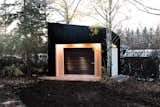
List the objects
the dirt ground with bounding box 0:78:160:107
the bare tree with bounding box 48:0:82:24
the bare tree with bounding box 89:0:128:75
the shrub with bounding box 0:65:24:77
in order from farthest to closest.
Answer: the bare tree with bounding box 48:0:82:24
the shrub with bounding box 0:65:24:77
the bare tree with bounding box 89:0:128:75
the dirt ground with bounding box 0:78:160:107

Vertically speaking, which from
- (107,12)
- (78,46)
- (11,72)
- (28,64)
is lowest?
(11,72)

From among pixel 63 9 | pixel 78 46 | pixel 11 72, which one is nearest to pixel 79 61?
pixel 78 46

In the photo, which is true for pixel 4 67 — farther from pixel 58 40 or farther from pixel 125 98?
pixel 125 98

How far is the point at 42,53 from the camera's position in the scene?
60.6ft

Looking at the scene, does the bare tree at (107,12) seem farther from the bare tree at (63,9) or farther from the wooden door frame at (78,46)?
the bare tree at (63,9)

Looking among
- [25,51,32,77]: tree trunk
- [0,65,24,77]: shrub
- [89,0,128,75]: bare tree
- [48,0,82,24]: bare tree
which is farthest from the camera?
[48,0,82,24]: bare tree

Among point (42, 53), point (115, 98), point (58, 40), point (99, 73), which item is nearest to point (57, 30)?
point (58, 40)

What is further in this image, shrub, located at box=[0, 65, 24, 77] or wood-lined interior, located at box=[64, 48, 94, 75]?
wood-lined interior, located at box=[64, 48, 94, 75]

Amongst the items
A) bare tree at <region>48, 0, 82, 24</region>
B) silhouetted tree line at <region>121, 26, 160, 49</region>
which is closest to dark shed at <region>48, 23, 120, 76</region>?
bare tree at <region>48, 0, 82, 24</region>

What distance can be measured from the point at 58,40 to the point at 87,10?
2912 millimetres

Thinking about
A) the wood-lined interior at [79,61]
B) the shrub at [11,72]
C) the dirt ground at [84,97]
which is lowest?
the dirt ground at [84,97]

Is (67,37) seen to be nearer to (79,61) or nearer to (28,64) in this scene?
(79,61)

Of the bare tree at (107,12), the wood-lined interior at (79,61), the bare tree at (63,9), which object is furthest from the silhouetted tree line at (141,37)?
the bare tree at (107,12)

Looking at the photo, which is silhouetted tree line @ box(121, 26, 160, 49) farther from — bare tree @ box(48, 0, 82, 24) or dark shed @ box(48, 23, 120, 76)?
dark shed @ box(48, 23, 120, 76)
